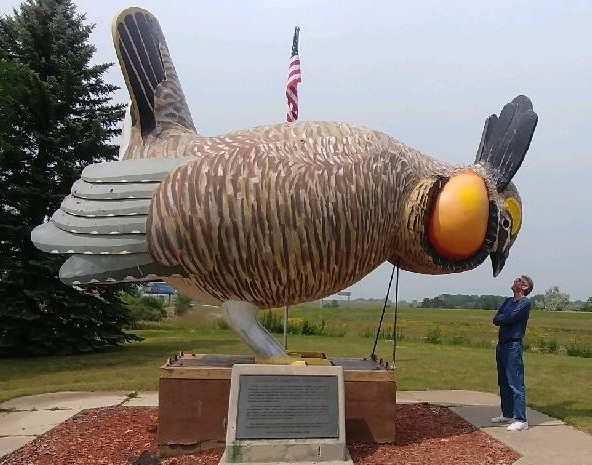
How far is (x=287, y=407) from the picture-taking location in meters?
5.44

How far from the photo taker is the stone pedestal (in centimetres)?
575

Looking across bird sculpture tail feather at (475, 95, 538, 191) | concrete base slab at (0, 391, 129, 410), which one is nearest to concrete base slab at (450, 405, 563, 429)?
bird sculpture tail feather at (475, 95, 538, 191)

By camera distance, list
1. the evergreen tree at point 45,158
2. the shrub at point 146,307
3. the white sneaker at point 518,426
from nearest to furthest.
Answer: the white sneaker at point 518,426
the evergreen tree at point 45,158
the shrub at point 146,307

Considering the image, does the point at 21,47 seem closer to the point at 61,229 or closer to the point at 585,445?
the point at 61,229

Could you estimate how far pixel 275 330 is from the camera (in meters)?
21.0

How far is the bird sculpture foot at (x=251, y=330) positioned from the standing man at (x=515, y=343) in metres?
2.38

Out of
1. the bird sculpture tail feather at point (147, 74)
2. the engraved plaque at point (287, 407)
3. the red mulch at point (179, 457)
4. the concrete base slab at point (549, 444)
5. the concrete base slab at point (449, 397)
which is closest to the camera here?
the engraved plaque at point (287, 407)

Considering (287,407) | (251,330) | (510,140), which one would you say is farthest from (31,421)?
(510,140)

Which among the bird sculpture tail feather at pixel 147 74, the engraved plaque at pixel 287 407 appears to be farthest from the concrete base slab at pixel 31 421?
the bird sculpture tail feather at pixel 147 74

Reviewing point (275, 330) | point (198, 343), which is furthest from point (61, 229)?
point (275, 330)

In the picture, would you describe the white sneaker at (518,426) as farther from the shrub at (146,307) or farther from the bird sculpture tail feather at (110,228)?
the shrub at (146,307)

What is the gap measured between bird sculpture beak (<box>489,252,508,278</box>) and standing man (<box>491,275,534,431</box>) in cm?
59

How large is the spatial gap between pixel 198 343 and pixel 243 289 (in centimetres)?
1202

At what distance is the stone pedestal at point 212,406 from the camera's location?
5754mm
